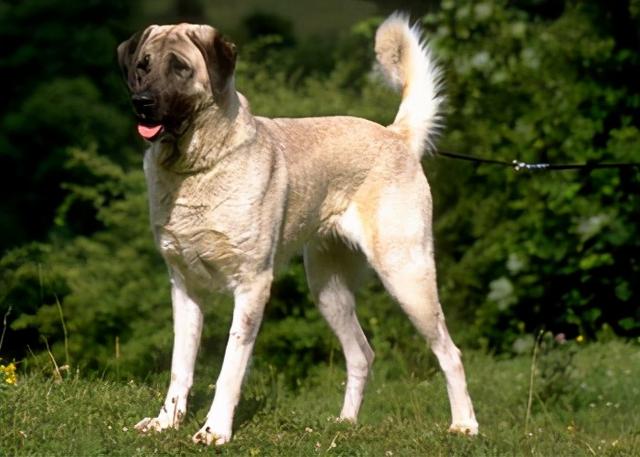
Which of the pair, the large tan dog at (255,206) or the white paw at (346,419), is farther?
the white paw at (346,419)

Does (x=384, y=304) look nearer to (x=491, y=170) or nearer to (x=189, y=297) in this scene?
(x=491, y=170)

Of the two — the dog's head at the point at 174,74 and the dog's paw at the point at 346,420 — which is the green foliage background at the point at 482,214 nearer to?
the dog's paw at the point at 346,420

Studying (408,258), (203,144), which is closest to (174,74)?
(203,144)

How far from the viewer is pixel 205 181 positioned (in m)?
5.82

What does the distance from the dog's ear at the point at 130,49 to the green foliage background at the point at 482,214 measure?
3266mm

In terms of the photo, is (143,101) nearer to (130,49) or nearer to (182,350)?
(130,49)

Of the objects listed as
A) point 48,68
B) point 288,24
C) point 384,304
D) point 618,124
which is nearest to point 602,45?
point 618,124

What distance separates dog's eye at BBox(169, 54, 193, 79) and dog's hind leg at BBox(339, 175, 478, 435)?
1243 millimetres

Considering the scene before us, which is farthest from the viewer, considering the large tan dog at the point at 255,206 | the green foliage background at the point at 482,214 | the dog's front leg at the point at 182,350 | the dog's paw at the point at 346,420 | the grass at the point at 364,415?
the green foliage background at the point at 482,214

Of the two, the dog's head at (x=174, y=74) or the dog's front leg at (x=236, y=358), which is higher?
the dog's head at (x=174, y=74)

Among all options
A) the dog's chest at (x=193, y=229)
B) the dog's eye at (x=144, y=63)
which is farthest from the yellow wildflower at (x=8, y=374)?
the dog's eye at (x=144, y=63)

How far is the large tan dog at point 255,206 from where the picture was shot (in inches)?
225

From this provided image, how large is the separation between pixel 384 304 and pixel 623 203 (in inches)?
74.0

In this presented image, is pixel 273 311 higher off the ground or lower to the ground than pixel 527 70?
lower
